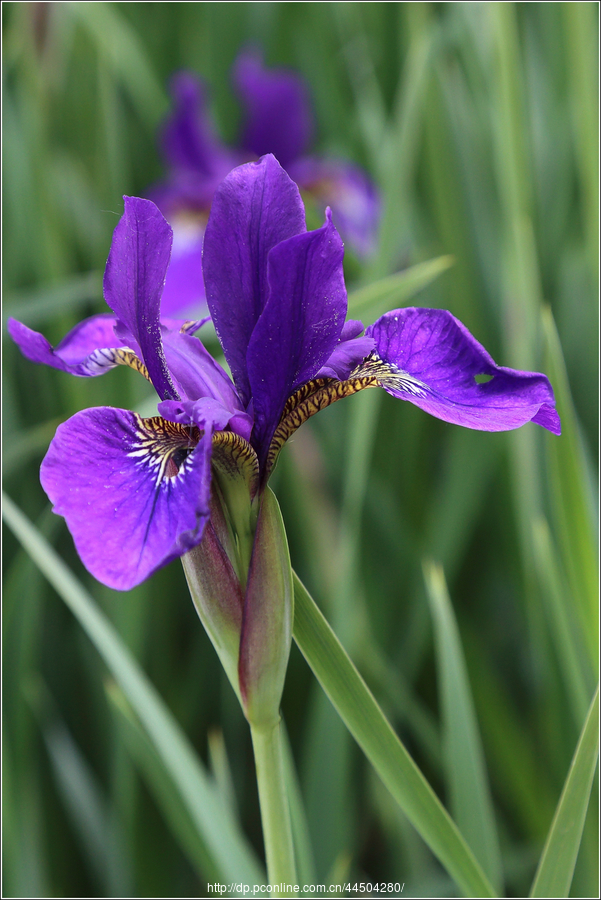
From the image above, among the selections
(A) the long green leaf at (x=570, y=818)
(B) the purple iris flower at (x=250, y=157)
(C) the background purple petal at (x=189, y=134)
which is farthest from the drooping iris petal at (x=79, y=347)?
(C) the background purple petal at (x=189, y=134)

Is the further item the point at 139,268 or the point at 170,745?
the point at 170,745

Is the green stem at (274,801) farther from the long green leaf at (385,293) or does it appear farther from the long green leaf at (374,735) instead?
the long green leaf at (385,293)

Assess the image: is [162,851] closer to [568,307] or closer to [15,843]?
[15,843]

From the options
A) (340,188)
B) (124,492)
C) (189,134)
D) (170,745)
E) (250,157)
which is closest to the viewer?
(124,492)

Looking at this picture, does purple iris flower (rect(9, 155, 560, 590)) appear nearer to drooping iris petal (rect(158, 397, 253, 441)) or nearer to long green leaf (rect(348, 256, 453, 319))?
drooping iris petal (rect(158, 397, 253, 441))

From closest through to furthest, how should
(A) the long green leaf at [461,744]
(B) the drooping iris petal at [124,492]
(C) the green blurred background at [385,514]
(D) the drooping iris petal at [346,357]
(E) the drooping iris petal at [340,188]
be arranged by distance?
1. (B) the drooping iris petal at [124,492]
2. (D) the drooping iris petal at [346,357]
3. (A) the long green leaf at [461,744]
4. (C) the green blurred background at [385,514]
5. (E) the drooping iris petal at [340,188]

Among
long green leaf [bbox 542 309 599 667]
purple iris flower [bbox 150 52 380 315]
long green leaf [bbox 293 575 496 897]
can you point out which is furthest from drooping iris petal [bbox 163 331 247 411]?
purple iris flower [bbox 150 52 380 315]

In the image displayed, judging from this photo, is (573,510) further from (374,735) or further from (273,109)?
(273,109)

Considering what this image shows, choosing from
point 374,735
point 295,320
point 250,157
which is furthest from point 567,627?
point 250,157
